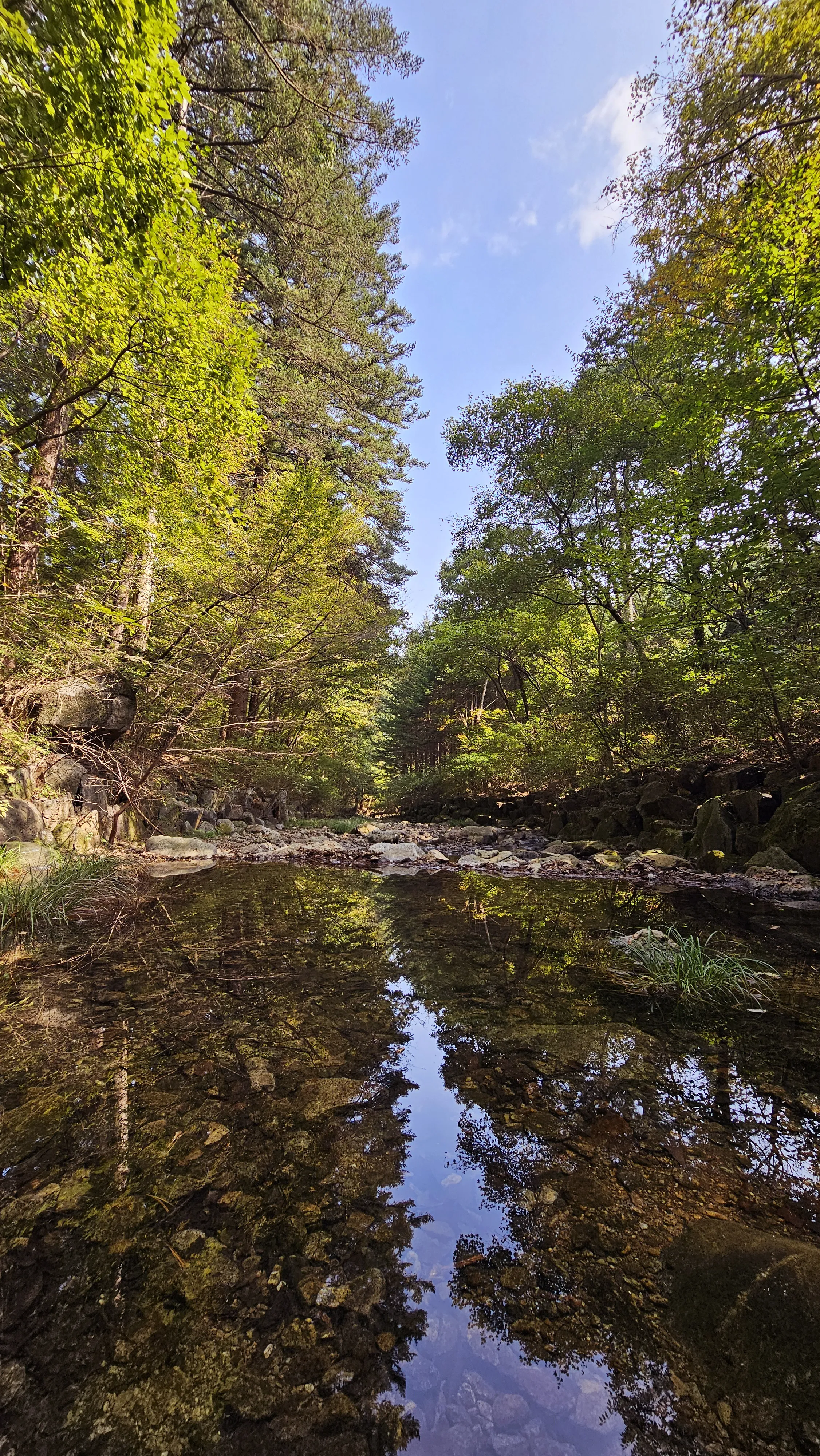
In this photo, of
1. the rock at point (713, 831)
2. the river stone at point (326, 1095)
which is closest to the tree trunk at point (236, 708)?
the river stone at point (326, 1095)

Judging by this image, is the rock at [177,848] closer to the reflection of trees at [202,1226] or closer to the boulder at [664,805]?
the reflection of trees at [202,1226]

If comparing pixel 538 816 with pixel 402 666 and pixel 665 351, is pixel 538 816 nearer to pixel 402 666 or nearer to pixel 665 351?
pixel 402 666

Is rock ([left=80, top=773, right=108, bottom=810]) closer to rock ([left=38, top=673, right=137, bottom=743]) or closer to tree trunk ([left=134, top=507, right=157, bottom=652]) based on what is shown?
rock ([left=38, top=673, right=137, bottom=743])

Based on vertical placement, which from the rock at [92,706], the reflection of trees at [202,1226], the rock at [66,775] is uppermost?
the rock at [92,706]

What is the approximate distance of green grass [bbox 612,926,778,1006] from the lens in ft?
10.0

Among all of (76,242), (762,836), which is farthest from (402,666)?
(76,242)

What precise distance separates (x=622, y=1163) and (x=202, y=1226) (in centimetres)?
132

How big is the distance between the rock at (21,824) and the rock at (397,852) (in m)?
5.77

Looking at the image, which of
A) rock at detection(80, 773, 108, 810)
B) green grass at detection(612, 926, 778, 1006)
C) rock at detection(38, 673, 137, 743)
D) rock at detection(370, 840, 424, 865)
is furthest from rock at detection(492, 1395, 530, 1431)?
rock at detection(370, 840, 424, 865)

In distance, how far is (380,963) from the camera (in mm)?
3744

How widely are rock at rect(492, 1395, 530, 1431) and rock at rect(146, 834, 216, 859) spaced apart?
869cm

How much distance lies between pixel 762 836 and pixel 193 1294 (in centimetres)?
824

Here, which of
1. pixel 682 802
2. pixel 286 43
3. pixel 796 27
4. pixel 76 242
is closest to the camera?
pixel 76 242

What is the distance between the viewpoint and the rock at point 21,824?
6195 millimetres
